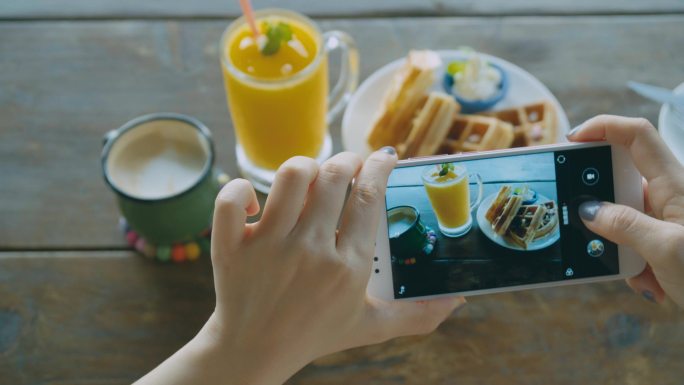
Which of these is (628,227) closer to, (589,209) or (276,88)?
(589,209)

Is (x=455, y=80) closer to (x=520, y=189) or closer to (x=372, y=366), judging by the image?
(x=520, y=189)

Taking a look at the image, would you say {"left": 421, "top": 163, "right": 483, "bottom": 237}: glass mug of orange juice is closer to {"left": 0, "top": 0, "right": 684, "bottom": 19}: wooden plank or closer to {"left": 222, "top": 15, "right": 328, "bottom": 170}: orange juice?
{"left": 222, "top": 15, "right": 328, "bottom": 170}: orange juice

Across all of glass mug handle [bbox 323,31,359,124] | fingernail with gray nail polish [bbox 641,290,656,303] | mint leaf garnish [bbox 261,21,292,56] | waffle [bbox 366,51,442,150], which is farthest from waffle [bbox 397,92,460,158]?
fingernail with gray nail polish [bbox 641,290,656,303]

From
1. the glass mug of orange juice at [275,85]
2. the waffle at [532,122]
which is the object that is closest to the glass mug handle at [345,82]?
the glass mug of orange juice at [275,85]

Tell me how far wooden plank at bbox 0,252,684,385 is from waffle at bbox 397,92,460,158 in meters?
0.24

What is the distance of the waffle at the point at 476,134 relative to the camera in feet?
3.32

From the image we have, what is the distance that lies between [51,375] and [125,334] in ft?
0.33

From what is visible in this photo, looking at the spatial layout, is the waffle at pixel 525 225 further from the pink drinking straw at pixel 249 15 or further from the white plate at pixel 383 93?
the pink drinking straw at pixel 249 15

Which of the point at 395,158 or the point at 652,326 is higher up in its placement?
the point at 395,158

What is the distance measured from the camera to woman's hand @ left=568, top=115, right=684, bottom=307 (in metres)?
0.74

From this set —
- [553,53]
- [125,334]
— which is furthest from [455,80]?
[125,334]

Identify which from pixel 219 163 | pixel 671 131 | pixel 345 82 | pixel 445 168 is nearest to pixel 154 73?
pixel 219 163

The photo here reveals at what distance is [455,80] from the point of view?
1.10 metres

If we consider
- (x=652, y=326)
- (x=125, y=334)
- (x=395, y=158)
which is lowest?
(x=652, y=326)
